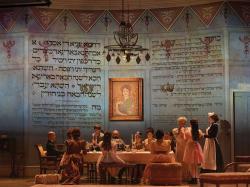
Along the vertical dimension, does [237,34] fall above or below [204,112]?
above

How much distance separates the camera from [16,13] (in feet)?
47.2

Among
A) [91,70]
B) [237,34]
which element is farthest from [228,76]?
[91,70]

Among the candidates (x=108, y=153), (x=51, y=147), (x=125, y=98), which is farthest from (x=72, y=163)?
(x=125, y=98)

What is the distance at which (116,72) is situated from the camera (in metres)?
14.8

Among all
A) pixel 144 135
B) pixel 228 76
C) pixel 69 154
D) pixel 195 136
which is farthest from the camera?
pixel 144 135

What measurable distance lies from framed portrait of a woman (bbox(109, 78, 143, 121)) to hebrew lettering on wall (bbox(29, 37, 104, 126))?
31 centimetres

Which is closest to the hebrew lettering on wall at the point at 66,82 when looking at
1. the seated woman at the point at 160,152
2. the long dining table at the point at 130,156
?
the long dining table at the point at 130,156

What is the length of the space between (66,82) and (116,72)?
1406 mm

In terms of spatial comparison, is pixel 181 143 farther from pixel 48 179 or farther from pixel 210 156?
pixel 48 179

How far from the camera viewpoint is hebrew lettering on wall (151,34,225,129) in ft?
45.5

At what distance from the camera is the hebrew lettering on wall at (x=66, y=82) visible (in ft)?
47.0

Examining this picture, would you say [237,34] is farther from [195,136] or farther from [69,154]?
[69,154]

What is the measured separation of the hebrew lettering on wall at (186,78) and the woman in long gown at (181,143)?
7.85 feet

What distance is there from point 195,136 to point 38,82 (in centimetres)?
506
